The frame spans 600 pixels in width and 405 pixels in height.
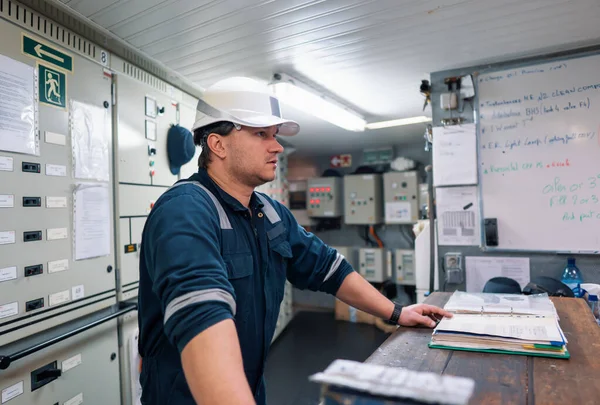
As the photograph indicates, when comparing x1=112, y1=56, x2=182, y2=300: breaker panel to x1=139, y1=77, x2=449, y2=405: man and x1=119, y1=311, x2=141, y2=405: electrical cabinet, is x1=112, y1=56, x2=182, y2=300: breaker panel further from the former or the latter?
x1=139, y1=77, x2=449, y2=405: man

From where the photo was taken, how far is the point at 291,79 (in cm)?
265

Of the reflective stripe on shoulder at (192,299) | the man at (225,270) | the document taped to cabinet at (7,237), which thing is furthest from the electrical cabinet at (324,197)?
the reflective stripe on shoulder at (192,299)

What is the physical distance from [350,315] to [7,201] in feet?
15.3

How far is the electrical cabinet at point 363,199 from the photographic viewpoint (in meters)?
5.54

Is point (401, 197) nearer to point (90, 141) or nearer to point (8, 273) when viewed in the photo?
point (90, 141)

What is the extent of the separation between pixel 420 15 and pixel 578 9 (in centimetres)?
77

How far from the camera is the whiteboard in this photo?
228 centimetres

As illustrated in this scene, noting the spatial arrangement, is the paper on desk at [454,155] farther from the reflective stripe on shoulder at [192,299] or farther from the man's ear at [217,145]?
the reflective stripe on shoulder at [192,299]

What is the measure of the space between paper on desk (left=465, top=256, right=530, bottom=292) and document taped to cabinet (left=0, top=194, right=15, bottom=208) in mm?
2585

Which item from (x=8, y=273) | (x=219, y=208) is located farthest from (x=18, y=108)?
(x=219, y=208)

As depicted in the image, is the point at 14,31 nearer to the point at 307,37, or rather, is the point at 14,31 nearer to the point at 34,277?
the point at 34,277

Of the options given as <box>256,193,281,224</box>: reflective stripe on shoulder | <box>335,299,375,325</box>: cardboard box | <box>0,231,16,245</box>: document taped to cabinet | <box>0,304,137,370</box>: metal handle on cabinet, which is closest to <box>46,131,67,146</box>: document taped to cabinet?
<box>0,231,16,245</box>: document taped to cabinet

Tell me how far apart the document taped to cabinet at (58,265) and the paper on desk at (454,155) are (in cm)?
228

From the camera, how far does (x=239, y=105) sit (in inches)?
48.6
